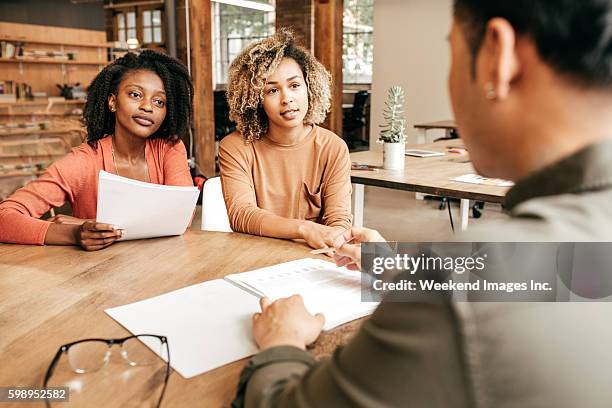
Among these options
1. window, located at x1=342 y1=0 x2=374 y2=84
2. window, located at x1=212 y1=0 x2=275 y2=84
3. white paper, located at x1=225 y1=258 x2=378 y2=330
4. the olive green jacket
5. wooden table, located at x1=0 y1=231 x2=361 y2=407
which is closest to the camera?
the olive green jacket

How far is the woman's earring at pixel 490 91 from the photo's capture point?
1.71 feet

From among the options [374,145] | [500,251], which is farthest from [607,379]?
[374,145]

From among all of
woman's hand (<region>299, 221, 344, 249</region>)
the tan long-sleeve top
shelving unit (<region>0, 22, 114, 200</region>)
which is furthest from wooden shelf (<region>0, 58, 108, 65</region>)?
woman's hand (<region>299, 221, 344, 249</region>)

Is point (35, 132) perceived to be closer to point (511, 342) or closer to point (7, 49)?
point (7, 49)

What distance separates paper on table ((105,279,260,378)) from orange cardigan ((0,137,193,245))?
611mm

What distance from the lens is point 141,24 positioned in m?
8.64

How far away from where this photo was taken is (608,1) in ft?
1.52

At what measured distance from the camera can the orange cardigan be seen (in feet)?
4.97

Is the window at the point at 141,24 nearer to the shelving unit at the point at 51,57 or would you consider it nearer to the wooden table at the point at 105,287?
the shelving unit at the point at 51,57

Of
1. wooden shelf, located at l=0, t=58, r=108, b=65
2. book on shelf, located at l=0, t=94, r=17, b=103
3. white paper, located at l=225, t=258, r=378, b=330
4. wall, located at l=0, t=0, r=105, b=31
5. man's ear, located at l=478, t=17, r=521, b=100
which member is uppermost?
wall, located at l=0, t=0, r=105, b=31

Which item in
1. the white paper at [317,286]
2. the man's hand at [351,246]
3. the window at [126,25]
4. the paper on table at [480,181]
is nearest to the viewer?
the white paper at [317,286]

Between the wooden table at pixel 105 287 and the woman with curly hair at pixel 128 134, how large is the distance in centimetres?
40

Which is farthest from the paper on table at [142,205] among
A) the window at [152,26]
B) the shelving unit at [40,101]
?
the window at [152,26]

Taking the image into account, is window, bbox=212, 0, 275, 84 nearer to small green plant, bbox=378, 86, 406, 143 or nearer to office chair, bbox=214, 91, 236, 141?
office chair, bbox=214, 91, 236, 141
